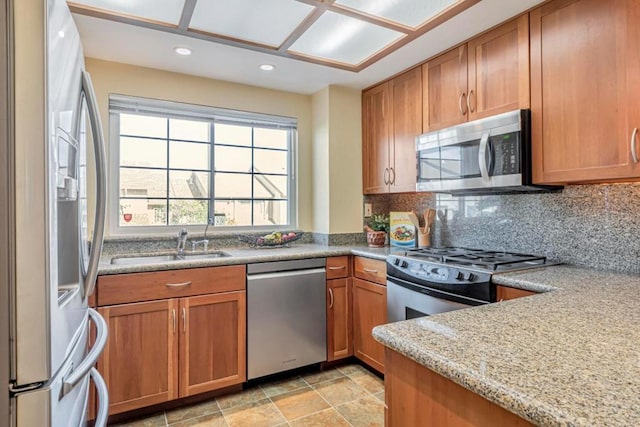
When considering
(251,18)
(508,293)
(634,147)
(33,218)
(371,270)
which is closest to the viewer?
(33,218)

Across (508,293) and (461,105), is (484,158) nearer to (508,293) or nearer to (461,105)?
(461,105)

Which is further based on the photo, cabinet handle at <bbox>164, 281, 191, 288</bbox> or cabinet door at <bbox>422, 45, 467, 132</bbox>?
cabinet door at <bbox>422, 45, 467, 132</bbox>

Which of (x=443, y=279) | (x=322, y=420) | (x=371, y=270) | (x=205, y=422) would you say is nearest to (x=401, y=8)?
(x=443, y=279)

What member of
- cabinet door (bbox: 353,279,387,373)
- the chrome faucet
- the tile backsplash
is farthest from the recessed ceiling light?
the tile backsplash

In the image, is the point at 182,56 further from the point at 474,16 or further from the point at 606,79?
the point at 606,79

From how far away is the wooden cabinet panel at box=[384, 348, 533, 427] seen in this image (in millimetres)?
728

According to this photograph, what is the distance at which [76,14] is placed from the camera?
75.0 inches

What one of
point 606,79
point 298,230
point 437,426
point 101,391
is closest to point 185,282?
point 101,391

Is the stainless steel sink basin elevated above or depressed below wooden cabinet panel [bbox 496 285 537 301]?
above

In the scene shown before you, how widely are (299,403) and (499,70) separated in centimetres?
230

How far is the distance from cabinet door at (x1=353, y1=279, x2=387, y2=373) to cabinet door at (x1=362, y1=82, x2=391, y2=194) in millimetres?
844

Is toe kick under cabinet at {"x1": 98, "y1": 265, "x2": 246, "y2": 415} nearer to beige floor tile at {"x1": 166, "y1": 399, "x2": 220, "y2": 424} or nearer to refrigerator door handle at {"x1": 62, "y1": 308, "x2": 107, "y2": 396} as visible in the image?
beige floor tile at {"x1": 166, "y1": 399, "x2": 220, "y2": 424}

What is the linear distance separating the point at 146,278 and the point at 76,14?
1461mm

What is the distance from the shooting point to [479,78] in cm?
217
